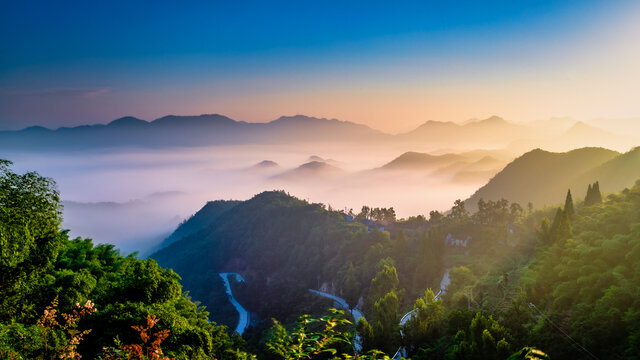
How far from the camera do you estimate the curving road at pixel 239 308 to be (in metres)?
88.7

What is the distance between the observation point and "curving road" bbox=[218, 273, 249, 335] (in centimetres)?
8874

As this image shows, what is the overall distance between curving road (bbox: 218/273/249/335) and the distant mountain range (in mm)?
114003

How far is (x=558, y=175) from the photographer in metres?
163

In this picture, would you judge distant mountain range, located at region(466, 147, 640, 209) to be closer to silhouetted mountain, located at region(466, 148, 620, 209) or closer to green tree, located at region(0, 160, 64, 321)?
silhouetted mountain, located at region(466, 148, 620, 209)

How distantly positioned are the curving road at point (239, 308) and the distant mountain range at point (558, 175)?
114m

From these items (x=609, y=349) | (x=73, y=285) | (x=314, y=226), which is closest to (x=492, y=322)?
(x=609, y=349)

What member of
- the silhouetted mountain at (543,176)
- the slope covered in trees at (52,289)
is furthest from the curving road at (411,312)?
the silhouetted mountain at (543,176)

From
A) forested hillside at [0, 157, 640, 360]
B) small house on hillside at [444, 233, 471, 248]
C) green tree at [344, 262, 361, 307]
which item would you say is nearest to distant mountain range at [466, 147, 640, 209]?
forested hillside at [0, 157, 640, 360]

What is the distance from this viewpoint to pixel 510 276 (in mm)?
42625

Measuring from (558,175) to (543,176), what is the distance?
25.1ft

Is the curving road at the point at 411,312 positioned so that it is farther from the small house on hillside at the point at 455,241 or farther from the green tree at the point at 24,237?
the green tree at the point at 24,237

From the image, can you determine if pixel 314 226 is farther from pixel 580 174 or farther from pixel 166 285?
pixel 580 174

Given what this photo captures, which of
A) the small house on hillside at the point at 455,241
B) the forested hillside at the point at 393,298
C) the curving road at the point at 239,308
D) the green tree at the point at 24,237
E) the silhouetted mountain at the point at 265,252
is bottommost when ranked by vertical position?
the curving road at the point at 239,308

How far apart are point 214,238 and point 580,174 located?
16121 cm
